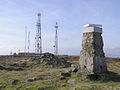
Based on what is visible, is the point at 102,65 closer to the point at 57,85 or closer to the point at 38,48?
the point at 57,85

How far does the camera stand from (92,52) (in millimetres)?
12945

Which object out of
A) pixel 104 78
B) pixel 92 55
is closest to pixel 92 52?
pixel 92 55

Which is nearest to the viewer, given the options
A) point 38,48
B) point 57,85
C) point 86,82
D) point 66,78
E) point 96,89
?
point 96,89

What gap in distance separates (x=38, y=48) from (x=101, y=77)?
3172cm

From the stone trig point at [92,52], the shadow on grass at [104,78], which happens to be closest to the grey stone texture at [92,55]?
the stone trig point at [92,52]

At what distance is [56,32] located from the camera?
43.4 meters

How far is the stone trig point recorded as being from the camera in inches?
502

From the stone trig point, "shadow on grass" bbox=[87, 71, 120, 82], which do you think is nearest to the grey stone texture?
the stone trig point

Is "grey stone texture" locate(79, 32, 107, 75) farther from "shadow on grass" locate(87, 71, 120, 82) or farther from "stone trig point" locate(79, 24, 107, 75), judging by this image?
"shadow on grass" locate(87, 71, 120, 82)

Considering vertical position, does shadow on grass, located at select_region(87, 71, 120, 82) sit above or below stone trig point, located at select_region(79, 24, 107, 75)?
below

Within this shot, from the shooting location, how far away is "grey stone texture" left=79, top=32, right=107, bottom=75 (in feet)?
41.7

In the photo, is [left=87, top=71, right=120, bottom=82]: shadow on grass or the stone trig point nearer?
[left=87, top=71, right=120, bottom=82]: shadow on grass

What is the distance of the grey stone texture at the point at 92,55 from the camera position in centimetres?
1272

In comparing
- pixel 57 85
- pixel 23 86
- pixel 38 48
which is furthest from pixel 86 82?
pixel 38 48
